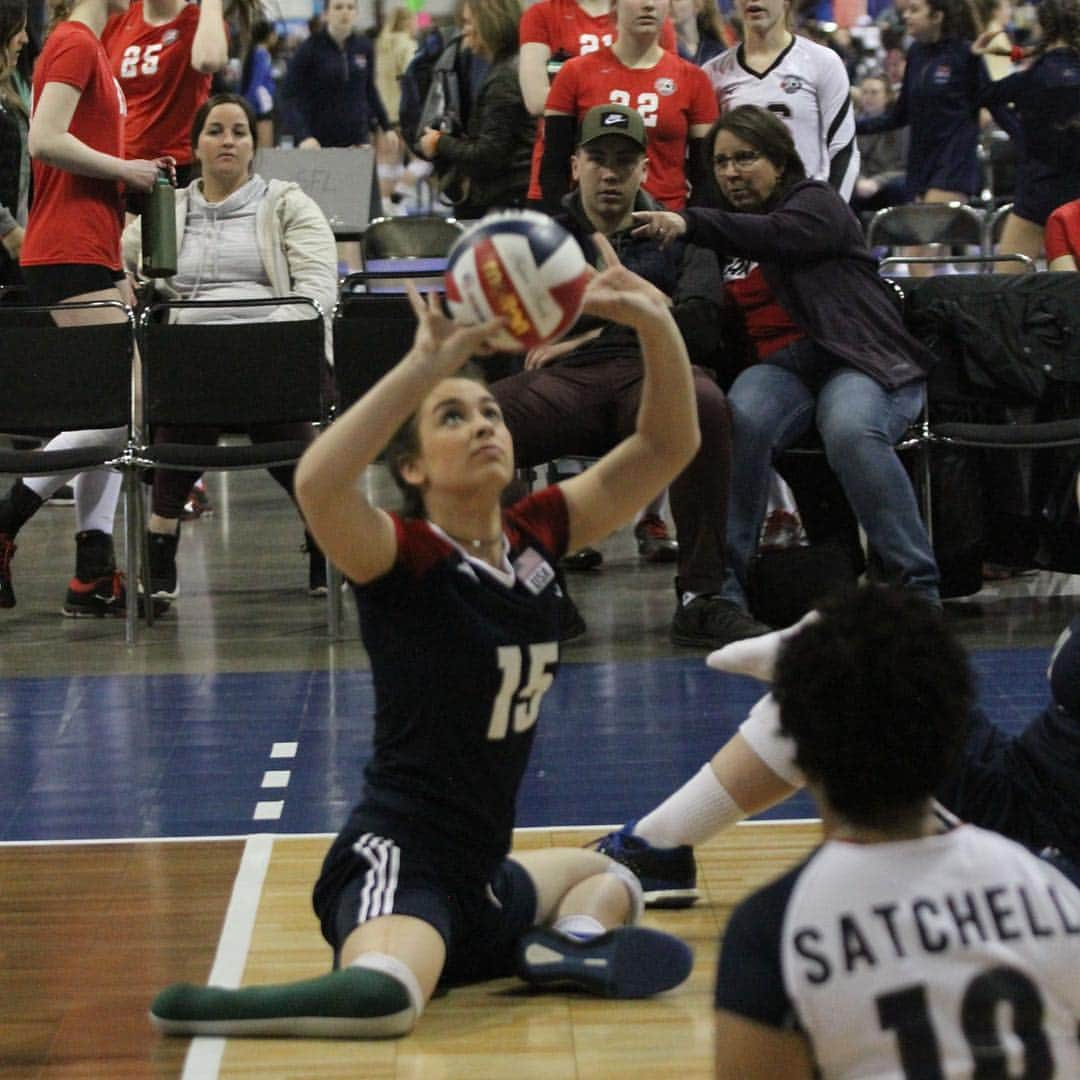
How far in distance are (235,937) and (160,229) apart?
359 cm

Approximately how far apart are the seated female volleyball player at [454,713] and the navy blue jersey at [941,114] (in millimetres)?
6292

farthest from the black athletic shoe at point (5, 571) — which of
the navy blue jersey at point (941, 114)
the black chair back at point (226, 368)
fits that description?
the navy blue jersey at point (941, 114)

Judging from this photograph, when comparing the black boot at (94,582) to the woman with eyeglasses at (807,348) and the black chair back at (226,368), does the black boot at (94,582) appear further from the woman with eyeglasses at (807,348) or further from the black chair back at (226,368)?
the woman with eyeglasses at (807,348)

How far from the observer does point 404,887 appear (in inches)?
125

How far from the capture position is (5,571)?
677 centimetres

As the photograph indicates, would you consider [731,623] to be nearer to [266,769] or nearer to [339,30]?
[266,769]

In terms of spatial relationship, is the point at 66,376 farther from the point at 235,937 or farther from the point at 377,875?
the point at 377,875

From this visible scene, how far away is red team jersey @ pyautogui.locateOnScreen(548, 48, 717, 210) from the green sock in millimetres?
4115

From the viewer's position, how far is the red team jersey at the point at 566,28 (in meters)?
7.51

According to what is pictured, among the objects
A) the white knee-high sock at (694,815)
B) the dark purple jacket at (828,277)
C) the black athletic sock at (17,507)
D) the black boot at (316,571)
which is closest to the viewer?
the white knee-high sock at (694,815)

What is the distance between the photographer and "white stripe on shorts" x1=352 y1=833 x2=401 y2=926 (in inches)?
124

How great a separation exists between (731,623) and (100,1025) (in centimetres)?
299

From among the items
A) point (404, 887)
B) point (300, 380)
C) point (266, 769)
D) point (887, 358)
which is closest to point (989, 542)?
point (887, 358)

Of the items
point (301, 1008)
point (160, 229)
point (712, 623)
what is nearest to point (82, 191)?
point (160, 229)
